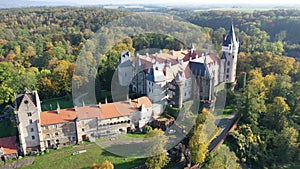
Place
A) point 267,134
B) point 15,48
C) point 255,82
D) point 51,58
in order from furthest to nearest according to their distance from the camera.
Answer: point 15,48
point 51,58
point 255,82
point 267,134

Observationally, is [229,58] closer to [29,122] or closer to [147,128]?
[147,128]

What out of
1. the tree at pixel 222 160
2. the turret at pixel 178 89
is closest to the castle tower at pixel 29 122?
the turret at pixel 178 89

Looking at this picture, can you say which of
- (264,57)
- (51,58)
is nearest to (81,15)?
(51,58)

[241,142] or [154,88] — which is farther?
[154,88]

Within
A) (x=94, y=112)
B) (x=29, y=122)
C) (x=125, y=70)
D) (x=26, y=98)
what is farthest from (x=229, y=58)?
(x=29, y=122)

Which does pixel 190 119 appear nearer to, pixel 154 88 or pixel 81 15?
pixel 154 88
